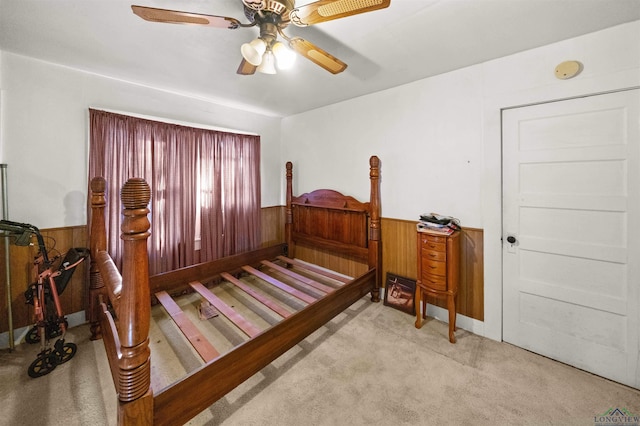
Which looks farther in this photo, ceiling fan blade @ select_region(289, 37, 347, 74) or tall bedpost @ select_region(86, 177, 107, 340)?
tall bedpost @ select_region(86, 177, 107, 340)

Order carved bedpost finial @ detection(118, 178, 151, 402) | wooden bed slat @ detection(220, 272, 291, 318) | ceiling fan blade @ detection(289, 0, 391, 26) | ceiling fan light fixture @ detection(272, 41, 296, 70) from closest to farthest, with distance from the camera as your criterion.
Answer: carved bedpost finial @ detection(118, 178, 151, 402) → ceiling fan blade @ detection(289, 0, 391, 26) → ceiling fan light fixture @ detection(272, 41, 296, 70) → wooden bed slat @ detection(220, 272, 291, 318)

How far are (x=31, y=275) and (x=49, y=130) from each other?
4.37ft

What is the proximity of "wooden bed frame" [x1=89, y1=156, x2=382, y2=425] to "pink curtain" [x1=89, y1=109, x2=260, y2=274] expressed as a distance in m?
0.37

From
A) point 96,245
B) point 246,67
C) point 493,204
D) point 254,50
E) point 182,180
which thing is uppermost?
point 246,67

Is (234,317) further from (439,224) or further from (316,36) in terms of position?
(316,36)

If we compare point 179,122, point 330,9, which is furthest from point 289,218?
point 330,9

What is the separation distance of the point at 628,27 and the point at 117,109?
434 cm

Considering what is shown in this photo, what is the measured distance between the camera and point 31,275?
228cm

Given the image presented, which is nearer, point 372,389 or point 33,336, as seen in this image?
point 372,389

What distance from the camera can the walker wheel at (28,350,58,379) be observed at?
72.7 inches

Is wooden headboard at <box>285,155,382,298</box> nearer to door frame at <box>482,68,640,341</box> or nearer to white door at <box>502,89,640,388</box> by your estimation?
door frame at <box>482,68,640,341</box>

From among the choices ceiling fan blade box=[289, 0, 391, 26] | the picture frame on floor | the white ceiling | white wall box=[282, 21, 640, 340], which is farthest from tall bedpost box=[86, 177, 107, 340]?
the picture frame on floor

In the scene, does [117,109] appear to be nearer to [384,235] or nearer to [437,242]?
[384,235]

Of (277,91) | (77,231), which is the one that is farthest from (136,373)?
(277,91)
